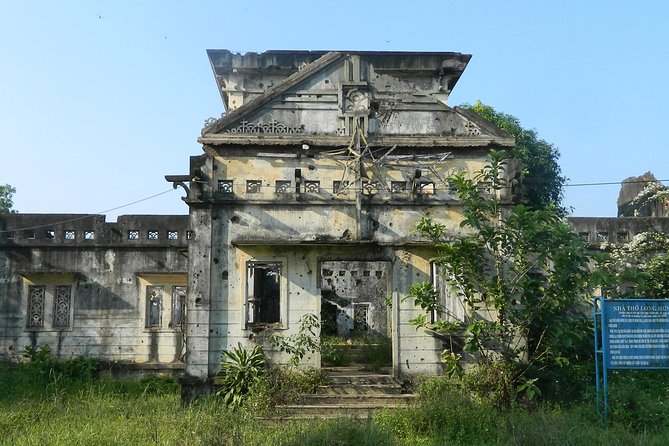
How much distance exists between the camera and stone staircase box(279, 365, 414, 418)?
1026cm

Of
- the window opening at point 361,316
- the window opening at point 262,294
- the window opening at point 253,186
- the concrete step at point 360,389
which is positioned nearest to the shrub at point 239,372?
the window opening at point 262,294

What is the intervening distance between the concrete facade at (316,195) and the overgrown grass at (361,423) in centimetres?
126

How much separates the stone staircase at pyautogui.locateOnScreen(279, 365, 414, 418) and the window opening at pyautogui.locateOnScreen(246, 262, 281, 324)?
1641 millimetres

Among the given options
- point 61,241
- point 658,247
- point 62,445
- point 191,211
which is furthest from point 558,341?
point 61,241

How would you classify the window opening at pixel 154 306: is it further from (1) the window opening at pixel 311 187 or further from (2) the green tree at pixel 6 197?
(2) the green tree at pixel 6 197

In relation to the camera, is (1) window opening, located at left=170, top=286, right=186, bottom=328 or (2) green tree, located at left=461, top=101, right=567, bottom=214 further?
(2) green tree, located at left=461, top=101, right=567, bottom=214

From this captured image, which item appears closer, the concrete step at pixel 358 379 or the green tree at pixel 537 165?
the concrete step at pixel 358 379

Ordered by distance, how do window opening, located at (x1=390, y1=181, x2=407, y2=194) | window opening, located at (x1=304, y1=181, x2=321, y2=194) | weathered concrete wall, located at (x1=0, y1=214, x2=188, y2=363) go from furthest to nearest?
1. weathered concrete wall, located at (x1=0, y1=214, x2=188, y2=363)
2. window opening, located at (x1=390, y1=181, x2=407, y2=194)
3. window opening, located at (x1=304, y1=181, x2=321, y2=194)

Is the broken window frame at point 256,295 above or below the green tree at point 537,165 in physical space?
below

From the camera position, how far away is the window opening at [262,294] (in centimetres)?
1148

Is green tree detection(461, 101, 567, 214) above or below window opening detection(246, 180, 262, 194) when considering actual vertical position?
above

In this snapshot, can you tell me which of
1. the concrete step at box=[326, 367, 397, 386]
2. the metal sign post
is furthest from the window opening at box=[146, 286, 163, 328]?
the metal sign post

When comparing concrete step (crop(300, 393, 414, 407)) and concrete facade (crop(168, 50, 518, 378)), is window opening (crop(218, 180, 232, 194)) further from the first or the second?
concrete step (crop(300, 393, 414, 407))

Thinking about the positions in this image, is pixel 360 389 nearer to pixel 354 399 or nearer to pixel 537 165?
pixel 354 399
